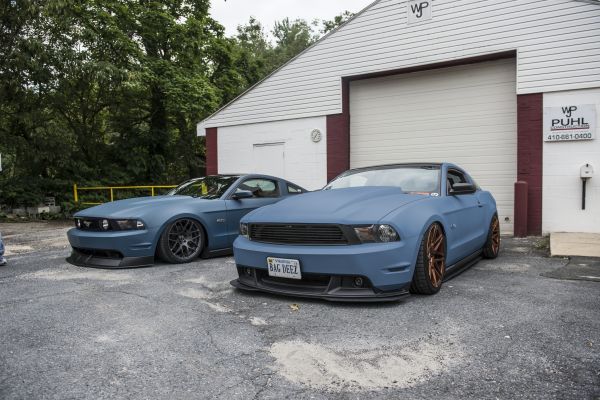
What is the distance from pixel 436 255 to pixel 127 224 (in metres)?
Answer: 3.52

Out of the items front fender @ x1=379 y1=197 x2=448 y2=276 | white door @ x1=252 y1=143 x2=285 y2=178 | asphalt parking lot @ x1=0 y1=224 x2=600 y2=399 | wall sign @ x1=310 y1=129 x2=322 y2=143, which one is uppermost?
wall sign @ x1=310 y1=129 x2=322 y2=143

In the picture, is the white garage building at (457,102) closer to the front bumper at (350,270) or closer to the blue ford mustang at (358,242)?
the blue ford mustang at (358,242)

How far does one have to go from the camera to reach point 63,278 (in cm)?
518

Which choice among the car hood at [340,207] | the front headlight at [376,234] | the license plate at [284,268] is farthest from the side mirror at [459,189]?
the license plate at [284,268]

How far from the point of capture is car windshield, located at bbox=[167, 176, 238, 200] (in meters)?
Answer: 6.55

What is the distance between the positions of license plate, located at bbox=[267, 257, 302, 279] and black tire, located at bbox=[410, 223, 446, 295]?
1.03 metres

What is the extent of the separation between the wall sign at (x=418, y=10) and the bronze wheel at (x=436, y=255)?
7.35m

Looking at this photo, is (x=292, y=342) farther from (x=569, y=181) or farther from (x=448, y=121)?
(x=448, y=121)

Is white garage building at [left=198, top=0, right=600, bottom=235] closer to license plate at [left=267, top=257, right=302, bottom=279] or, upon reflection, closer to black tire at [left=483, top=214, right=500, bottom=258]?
black tire at [left=483, top=214, right=500, bottom=258]

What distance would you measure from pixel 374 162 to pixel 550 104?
13.0ft

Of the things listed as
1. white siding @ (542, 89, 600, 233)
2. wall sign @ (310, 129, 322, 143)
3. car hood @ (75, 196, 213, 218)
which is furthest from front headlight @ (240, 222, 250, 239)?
wall sign @ (310, 129, 322, 143)

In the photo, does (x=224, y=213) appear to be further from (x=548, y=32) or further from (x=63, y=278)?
(x=548, y=32)

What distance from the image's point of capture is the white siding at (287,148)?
12.0 metres

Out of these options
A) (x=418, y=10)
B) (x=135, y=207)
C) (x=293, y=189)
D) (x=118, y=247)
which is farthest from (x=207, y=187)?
(x=418, y=10)
